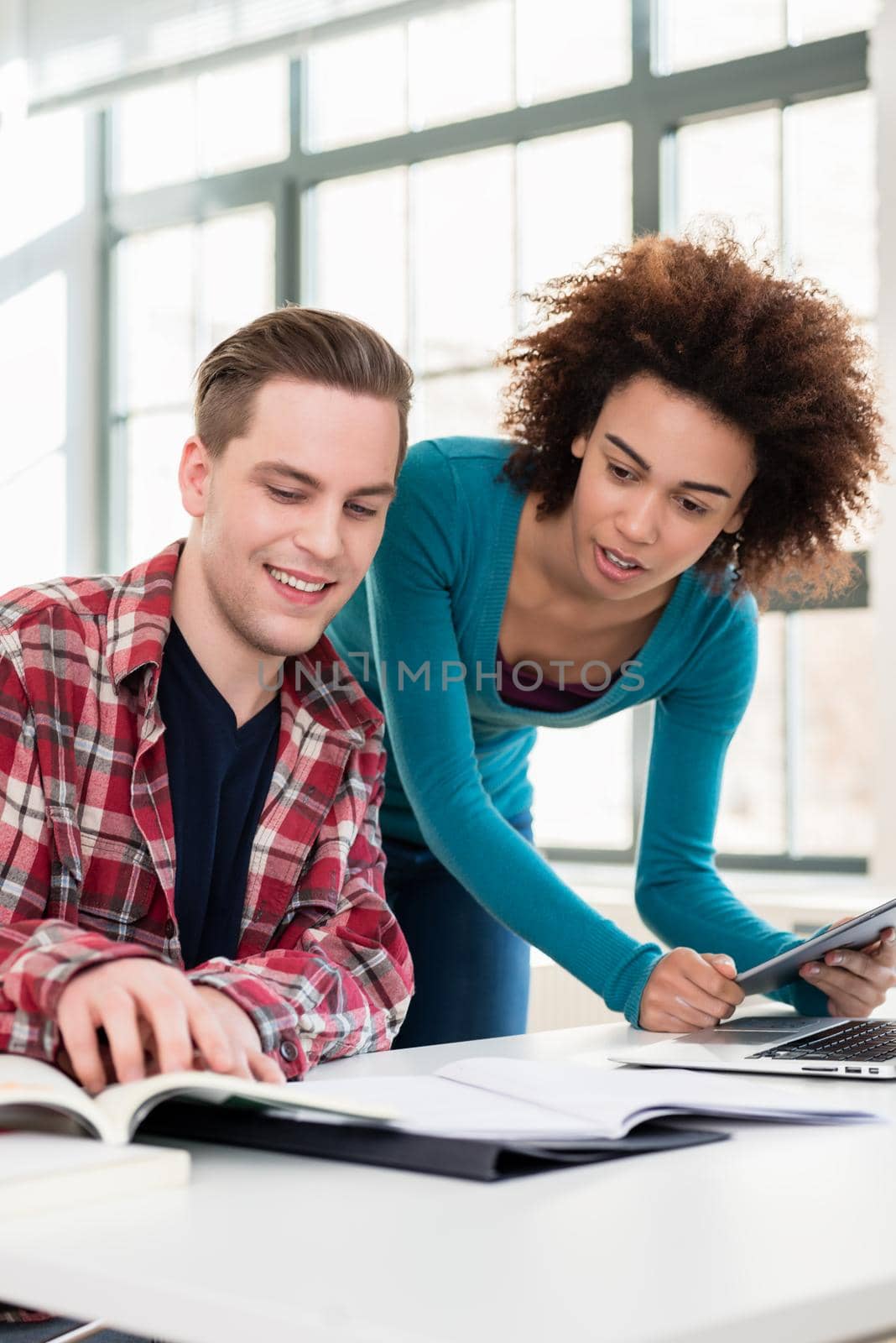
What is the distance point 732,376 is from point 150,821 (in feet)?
2.62

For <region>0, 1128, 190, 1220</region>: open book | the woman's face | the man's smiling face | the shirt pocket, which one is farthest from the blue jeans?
<region>0, 1128, 190, 1220</region>: open book

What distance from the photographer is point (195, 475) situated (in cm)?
152

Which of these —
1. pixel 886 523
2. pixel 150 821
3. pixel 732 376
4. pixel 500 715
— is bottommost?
pixel 150 821

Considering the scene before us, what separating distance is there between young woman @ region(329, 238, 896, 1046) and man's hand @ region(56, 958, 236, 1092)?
0.66 meters

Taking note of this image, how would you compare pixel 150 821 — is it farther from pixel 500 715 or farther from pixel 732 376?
pixel 732 376

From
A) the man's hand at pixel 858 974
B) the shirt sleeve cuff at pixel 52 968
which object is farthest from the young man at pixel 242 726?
the man's hand at pixel 858 974

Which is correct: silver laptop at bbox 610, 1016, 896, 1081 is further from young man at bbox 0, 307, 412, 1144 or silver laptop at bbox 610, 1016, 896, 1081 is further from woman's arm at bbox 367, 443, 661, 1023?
young man at bbox 0, 307, 412, 1144

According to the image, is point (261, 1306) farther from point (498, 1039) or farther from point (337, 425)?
point (337, 425)

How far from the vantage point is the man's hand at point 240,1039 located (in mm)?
868

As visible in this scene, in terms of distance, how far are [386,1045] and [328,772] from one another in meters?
0.26

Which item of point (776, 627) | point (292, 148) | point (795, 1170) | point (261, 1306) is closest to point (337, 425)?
point (795, 1170)

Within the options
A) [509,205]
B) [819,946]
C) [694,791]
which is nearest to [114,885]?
[819,946]

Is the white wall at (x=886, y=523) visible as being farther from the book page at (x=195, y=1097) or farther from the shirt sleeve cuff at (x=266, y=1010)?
the book page at (x=195, y=1097)

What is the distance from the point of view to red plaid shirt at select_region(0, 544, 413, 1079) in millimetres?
1187
